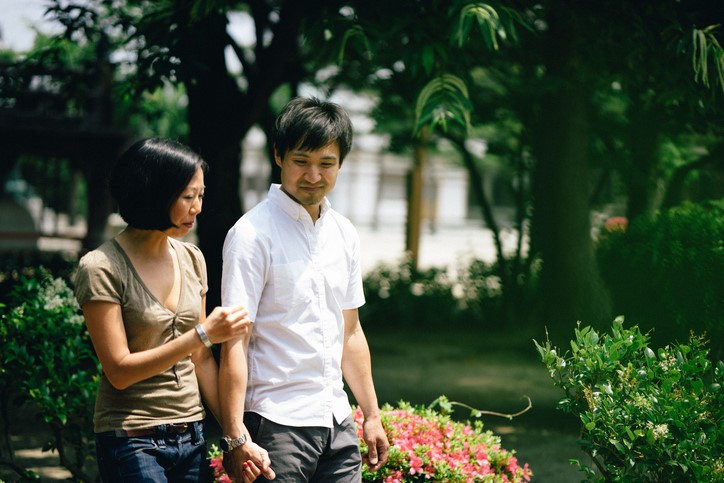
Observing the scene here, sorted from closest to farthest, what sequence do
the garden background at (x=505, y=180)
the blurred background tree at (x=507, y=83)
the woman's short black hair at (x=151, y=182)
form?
the woman's short black hair at (x=151, y=182), the garden background at (x=505, y=180), the blurred background tree at (x=507, y=83)

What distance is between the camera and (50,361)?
3.90 metres

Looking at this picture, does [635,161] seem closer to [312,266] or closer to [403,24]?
[403,24]

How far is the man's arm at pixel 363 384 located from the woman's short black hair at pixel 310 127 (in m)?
0.62

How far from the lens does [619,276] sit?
23.7 feet

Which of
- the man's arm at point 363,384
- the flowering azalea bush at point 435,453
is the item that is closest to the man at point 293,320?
the man's arm at point 363,384

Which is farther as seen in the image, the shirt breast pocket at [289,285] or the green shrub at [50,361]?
the green shrub at [50,361]

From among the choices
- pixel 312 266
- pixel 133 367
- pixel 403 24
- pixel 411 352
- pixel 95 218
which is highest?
pixel 403 24

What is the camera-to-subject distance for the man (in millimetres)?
2412

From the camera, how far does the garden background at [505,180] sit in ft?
12.6

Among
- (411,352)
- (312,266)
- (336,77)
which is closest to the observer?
(312,266)

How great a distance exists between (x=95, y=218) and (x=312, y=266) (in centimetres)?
1132

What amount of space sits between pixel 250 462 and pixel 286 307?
471 millimetres

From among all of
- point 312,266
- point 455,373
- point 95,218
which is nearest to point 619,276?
point 455,373

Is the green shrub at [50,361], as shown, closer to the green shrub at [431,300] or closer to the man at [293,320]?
the man at [293,320]
